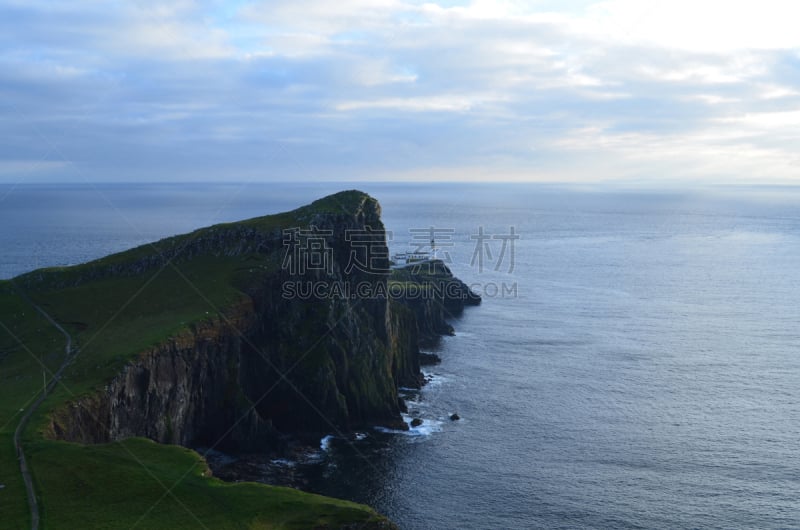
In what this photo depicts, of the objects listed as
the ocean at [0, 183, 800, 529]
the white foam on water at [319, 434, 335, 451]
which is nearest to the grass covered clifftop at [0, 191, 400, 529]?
the white foam on water at [319, 434, 335, 451]

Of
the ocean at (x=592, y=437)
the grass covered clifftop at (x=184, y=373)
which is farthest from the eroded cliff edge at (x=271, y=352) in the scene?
the ocean at (x=592, y=437)

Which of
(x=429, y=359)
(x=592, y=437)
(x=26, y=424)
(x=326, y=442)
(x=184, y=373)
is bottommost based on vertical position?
(x=326, y=442)

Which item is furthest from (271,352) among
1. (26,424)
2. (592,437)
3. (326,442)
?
(592,437)

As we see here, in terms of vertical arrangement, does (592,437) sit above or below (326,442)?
above

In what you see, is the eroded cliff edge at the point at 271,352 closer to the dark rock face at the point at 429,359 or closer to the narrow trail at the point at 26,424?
the narrow trail at the point at 26,424

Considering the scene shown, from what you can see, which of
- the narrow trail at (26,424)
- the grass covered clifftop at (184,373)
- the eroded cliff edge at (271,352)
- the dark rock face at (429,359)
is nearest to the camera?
the narrow trail at (26,424)

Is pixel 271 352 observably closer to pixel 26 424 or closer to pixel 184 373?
pixel 184 373

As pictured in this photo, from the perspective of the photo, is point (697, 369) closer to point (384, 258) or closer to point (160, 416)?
point (384, 258)
